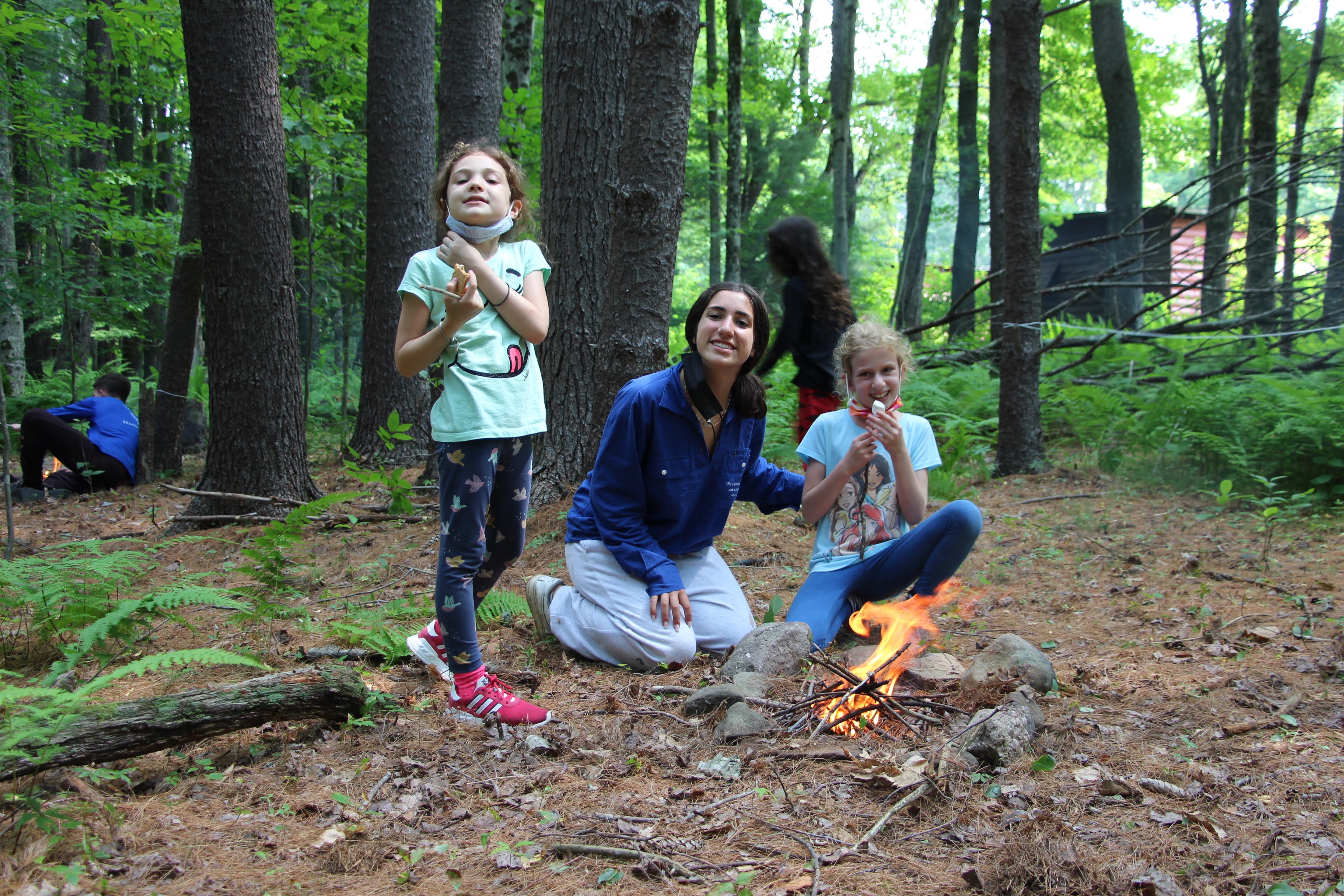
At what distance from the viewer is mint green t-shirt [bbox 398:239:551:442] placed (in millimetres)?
2863

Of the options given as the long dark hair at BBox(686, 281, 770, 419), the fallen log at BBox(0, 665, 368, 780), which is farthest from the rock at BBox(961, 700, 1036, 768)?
the fallen log at BBox(0, 665, 368, 780)

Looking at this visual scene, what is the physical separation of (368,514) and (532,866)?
15.6ft

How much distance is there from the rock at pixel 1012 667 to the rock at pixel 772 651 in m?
0.63

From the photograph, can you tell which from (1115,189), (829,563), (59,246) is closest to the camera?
(829,563)

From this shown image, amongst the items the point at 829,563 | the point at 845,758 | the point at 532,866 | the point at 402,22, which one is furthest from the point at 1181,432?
the point at 402,22

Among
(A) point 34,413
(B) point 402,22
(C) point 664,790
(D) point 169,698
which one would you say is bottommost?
(C) point 664,790

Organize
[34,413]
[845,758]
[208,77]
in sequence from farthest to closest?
1. [34,413]
2. [208,77]
3. [845,758]

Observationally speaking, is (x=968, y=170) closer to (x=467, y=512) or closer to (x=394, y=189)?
(x=394, y=189)

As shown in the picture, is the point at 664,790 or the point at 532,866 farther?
the point at 664,790

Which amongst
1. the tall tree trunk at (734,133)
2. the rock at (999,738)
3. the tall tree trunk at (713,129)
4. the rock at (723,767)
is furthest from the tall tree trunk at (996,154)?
the rock at (723,767)

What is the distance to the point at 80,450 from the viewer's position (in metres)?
8.69

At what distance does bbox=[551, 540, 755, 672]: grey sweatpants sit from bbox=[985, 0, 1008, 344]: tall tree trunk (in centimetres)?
897

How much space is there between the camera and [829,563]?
3932mm

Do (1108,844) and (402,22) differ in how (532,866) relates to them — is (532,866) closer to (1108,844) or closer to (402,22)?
(1108,844)
